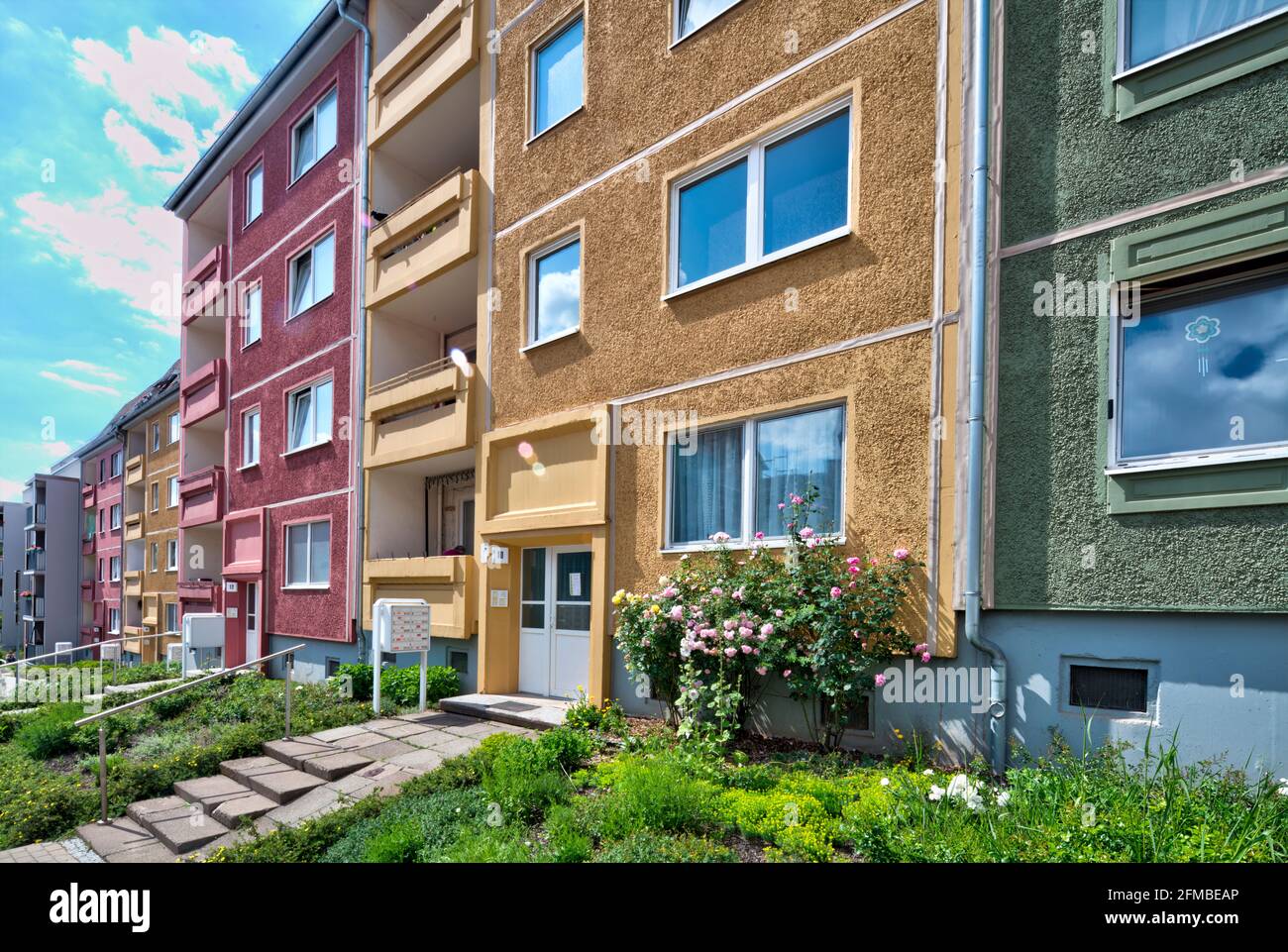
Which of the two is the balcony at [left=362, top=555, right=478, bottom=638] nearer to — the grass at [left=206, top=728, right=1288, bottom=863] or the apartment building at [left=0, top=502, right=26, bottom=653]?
the grass at [left=206, top=728, right=1288, bottom=863]

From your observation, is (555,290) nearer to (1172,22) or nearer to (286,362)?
(1172,22)

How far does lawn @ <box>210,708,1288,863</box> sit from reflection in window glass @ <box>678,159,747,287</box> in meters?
5.07

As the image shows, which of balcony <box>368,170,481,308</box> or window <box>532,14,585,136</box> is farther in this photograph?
balcony <box>368,170,481,308</box>

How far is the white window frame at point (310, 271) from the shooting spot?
48.7 ft

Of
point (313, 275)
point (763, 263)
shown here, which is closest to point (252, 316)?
point (313, 275)

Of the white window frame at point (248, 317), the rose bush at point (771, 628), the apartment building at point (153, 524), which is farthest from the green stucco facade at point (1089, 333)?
the apartment building at point (153, 524)

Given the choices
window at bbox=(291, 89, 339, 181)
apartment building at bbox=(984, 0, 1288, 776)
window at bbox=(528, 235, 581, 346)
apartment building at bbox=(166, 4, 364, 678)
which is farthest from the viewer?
window at bbox=(291, 89, 339, 181)

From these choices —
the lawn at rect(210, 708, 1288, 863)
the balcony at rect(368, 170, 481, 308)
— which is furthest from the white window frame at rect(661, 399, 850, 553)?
the balcony at rect(368, 170, 481, 308)

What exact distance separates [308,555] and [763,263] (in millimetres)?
11976

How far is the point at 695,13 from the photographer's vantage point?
8.34 metres

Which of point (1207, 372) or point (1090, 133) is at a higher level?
point (1090, 133)

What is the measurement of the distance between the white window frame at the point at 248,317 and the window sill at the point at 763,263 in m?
13.5

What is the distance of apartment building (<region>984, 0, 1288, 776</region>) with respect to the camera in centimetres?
468
